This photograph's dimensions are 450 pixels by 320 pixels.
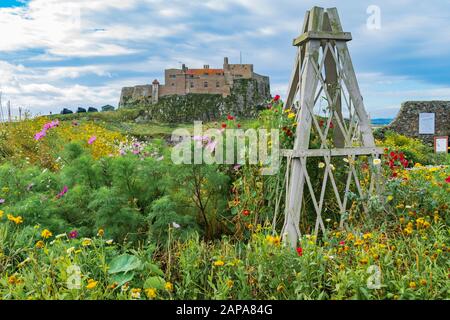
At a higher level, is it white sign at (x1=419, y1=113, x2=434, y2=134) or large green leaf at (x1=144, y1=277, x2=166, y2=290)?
white sign at (x1=419, y1=113, x2=434, y2=134)

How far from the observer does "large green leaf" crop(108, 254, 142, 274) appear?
2.97 m

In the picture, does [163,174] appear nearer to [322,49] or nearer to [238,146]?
[238,146]

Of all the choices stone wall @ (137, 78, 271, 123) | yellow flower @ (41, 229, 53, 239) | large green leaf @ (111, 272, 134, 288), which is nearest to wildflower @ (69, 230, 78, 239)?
yellow flower @ (41, 229, 53, 239)

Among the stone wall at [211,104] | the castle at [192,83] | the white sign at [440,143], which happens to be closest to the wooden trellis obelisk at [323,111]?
the white sign at [440,143]

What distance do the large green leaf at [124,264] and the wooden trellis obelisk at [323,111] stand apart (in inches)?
58.9

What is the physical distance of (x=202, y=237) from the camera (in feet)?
15.0

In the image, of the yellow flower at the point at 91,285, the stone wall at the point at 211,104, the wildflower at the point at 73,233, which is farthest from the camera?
the stone wall at the point at 211,104

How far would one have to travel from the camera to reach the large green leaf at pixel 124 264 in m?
2.97

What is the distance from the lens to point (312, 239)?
3.58 meters

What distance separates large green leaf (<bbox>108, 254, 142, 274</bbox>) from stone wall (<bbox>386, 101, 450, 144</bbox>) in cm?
1712

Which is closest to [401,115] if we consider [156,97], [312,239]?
[312,239]

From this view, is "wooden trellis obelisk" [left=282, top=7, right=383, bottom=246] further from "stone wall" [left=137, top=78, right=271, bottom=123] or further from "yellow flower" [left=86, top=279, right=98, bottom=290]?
"stone wall" [left=137, top=78, right=271, bottom=123]

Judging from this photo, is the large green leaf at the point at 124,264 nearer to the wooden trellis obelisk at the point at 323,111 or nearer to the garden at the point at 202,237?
the garden at the point at 202,237
